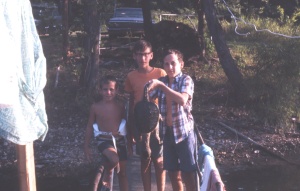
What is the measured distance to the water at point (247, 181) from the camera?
7784 mm

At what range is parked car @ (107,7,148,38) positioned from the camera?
17828 millimetres

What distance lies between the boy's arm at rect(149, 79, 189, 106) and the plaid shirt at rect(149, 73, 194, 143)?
8 cm

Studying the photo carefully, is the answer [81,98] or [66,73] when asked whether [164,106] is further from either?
[66,73]

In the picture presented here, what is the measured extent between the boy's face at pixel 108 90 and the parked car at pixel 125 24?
484 inches

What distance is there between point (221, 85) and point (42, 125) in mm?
8916

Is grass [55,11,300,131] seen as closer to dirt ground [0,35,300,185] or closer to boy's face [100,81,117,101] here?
dirt ground [0,35,300,185]

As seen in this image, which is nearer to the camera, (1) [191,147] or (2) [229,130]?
(1) [191,147]

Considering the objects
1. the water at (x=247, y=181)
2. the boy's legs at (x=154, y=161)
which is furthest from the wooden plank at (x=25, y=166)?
the water at (x=247, y=181)

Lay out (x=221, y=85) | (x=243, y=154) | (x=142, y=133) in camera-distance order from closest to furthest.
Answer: (x=142, y=133)
(x=243, y=154)
(x=221, y=85)

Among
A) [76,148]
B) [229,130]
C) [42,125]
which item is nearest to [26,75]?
[42,125]

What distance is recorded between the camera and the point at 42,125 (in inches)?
138

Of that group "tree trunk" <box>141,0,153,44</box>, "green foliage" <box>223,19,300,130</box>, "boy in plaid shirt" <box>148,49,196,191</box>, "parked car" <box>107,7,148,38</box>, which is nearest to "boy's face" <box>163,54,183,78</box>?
"boy in plaid shirt" <box>148,49,196,191</box>

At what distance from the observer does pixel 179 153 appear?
487 centimetres

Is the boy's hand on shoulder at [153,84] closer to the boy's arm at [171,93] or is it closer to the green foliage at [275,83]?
the boy's arm at [171,93]
